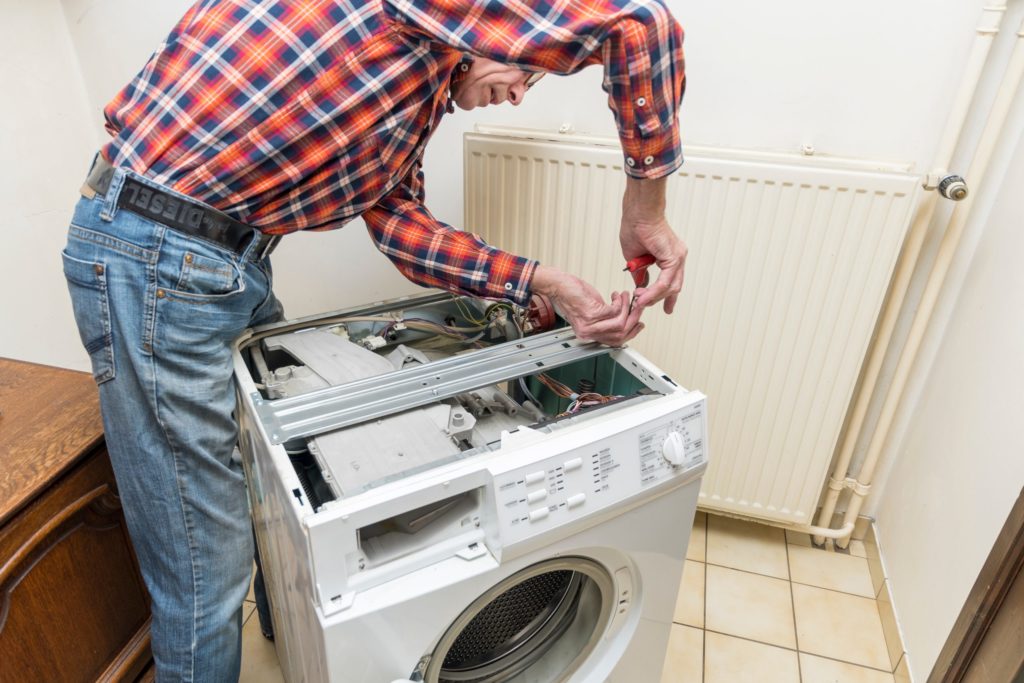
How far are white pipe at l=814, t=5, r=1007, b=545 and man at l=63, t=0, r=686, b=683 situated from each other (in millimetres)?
648

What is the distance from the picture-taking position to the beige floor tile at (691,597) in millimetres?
1544

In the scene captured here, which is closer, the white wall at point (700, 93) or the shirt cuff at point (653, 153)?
the shirt cuff at point (653, 153)

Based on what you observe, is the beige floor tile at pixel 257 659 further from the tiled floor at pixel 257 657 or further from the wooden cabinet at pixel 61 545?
the wooden cabinet at pixel 61 545

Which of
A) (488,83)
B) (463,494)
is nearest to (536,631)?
(463,494)

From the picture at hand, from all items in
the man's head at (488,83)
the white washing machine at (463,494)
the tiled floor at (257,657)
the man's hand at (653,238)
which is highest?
the man's head at (488,83)

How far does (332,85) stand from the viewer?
828mm

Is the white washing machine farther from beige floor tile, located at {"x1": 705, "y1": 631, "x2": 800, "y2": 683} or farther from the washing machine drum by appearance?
beige floor tile, located at {"x1": 705, "y1": 631, "x2": 800, "y2": 683}

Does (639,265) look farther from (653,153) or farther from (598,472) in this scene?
(598,472)

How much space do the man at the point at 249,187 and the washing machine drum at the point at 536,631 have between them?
0.39 m

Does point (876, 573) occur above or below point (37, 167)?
below

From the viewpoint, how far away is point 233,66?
823 mm

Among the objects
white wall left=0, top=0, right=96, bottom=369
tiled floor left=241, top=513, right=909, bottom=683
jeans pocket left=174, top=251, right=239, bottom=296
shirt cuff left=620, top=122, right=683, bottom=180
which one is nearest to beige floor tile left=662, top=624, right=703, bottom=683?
tiled floor left=241, top=513, right=909, bottom=683

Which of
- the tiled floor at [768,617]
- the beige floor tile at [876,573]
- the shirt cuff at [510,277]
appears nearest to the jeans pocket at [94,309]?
the shirt cuff at [510,277]

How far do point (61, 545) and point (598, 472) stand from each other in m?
0.84
